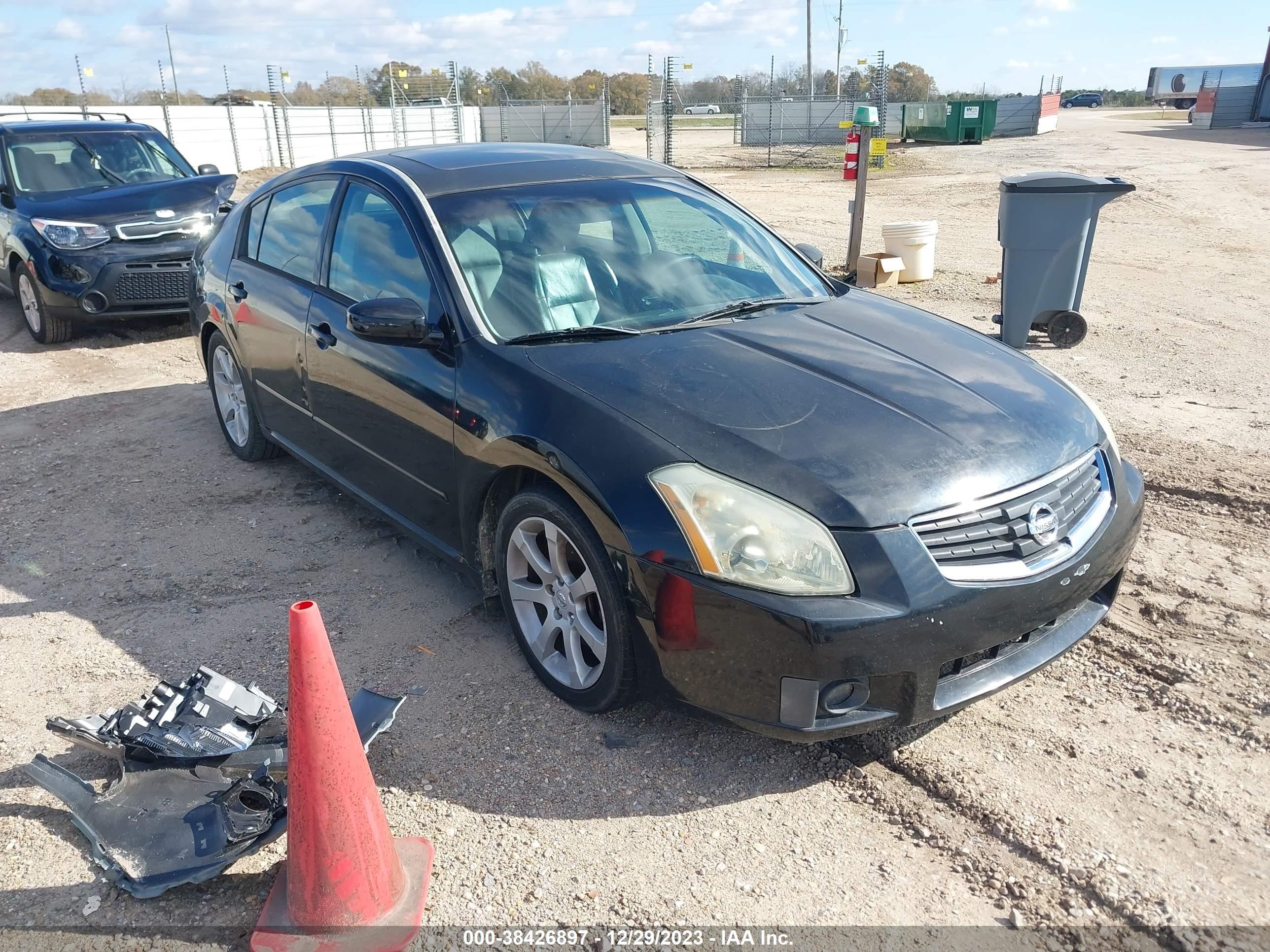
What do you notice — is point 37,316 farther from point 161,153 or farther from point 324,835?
point 324,835

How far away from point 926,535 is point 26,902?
250 centimetres

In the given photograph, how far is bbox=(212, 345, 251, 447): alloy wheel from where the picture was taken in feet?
17.7

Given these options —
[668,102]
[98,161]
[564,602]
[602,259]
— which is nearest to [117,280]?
[98,161]

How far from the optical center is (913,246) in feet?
33.6

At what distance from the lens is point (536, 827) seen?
273 centimetres

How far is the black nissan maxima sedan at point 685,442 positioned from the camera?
2.59m

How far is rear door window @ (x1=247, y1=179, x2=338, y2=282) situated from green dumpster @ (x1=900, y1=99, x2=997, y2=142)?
36.3 m

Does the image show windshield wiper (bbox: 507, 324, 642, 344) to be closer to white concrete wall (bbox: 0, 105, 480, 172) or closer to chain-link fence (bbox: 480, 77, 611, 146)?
white concrete wall (bbox: 0, 105, 480, 172)

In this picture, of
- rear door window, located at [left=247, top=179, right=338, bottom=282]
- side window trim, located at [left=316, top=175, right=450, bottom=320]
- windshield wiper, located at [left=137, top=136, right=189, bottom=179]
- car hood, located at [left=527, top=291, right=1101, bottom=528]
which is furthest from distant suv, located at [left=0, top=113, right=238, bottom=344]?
car hood, located at [left=527, top=291, right=1101, bottom=528]

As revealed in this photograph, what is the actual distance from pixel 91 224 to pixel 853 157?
7432 millimetres

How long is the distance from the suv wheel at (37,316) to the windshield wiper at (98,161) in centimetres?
126

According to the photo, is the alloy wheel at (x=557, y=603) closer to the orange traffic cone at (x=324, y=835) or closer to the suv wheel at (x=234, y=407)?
the orange traffic cone at (x=324, y=835)

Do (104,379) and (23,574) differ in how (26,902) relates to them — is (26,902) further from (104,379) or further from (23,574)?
(104,379)

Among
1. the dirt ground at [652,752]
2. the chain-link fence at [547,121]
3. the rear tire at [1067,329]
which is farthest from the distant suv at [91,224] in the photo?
the chain-link fence at [547,121]
